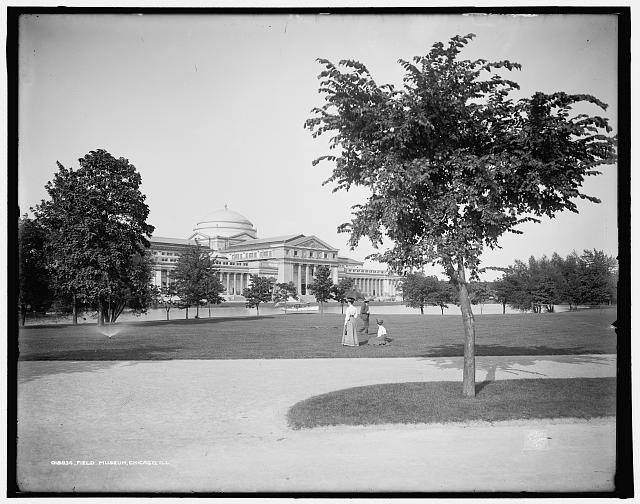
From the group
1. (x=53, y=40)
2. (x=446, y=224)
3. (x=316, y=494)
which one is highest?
(x=53, y=40)

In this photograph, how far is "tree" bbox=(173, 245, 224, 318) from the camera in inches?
1324

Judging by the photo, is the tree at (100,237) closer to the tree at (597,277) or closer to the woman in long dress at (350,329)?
the woman in long dress at (350,329)

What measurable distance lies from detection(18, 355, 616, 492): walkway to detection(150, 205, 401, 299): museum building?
618 inches

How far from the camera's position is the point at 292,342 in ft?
62.0

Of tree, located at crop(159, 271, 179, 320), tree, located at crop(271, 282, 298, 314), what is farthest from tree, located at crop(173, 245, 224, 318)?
tree, located at crop(271, 282, 298, 314)

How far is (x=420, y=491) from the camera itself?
6.80m

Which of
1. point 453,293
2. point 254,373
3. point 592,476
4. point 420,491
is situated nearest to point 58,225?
point 254,373

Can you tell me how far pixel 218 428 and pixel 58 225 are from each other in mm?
13638

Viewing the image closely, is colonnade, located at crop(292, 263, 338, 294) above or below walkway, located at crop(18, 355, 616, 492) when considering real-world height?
above

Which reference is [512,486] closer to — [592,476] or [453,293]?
[592,476]

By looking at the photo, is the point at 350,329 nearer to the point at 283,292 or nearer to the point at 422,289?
the point at 422,289

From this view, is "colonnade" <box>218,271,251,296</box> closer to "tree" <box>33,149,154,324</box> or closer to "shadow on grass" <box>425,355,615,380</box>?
"tree" <box>33,149,154,324</box>

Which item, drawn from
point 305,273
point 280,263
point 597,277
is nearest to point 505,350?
point 597,277

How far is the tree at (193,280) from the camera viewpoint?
33.6 m
